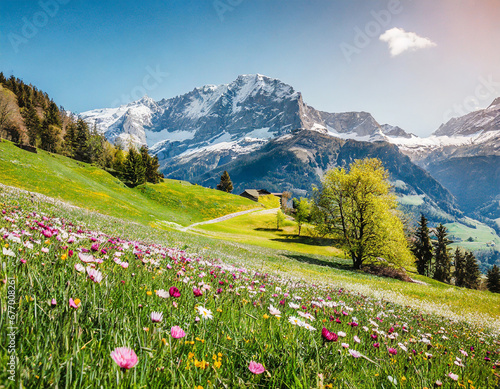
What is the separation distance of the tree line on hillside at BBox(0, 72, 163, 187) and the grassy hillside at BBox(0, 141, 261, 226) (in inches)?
390

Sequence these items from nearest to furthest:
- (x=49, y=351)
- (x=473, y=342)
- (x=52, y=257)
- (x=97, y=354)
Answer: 1. (x=49, y=351)
2. (x=97, y=354)
3. (x=52, y=257)
4. (x=473, y=342)

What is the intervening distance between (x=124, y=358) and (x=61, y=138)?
113020 mm

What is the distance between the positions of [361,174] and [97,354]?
3282cm

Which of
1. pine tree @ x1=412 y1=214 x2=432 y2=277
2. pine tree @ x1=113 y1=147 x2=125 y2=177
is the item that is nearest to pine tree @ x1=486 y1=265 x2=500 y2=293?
pine tree @ x1=412 y1=214 x2=432 y2=277

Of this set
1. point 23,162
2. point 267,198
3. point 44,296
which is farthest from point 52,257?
point 267,198

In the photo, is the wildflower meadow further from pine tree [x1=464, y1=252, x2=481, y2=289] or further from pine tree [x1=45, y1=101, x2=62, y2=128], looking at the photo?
pine tree [x1=45, y1=101, x2=62, y2=128]

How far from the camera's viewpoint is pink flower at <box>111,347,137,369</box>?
1062 millimetres

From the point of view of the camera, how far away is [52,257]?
2.81 metres

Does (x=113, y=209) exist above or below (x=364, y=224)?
below

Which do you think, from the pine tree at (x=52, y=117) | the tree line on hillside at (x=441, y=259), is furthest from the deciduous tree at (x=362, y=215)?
the pine tree at (x=52, y=117)

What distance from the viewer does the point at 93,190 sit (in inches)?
1722

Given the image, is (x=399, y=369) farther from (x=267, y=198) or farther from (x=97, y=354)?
(x=267, y=198)

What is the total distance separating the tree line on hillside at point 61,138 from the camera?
7338 centimetres

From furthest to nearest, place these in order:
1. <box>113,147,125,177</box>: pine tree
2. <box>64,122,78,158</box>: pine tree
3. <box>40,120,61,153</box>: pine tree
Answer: <box>64,122,78,158</box>: pine tree
<box>113,147,125,177</box>: pine tree
<box>40,120,61,153</box>: pine tree
